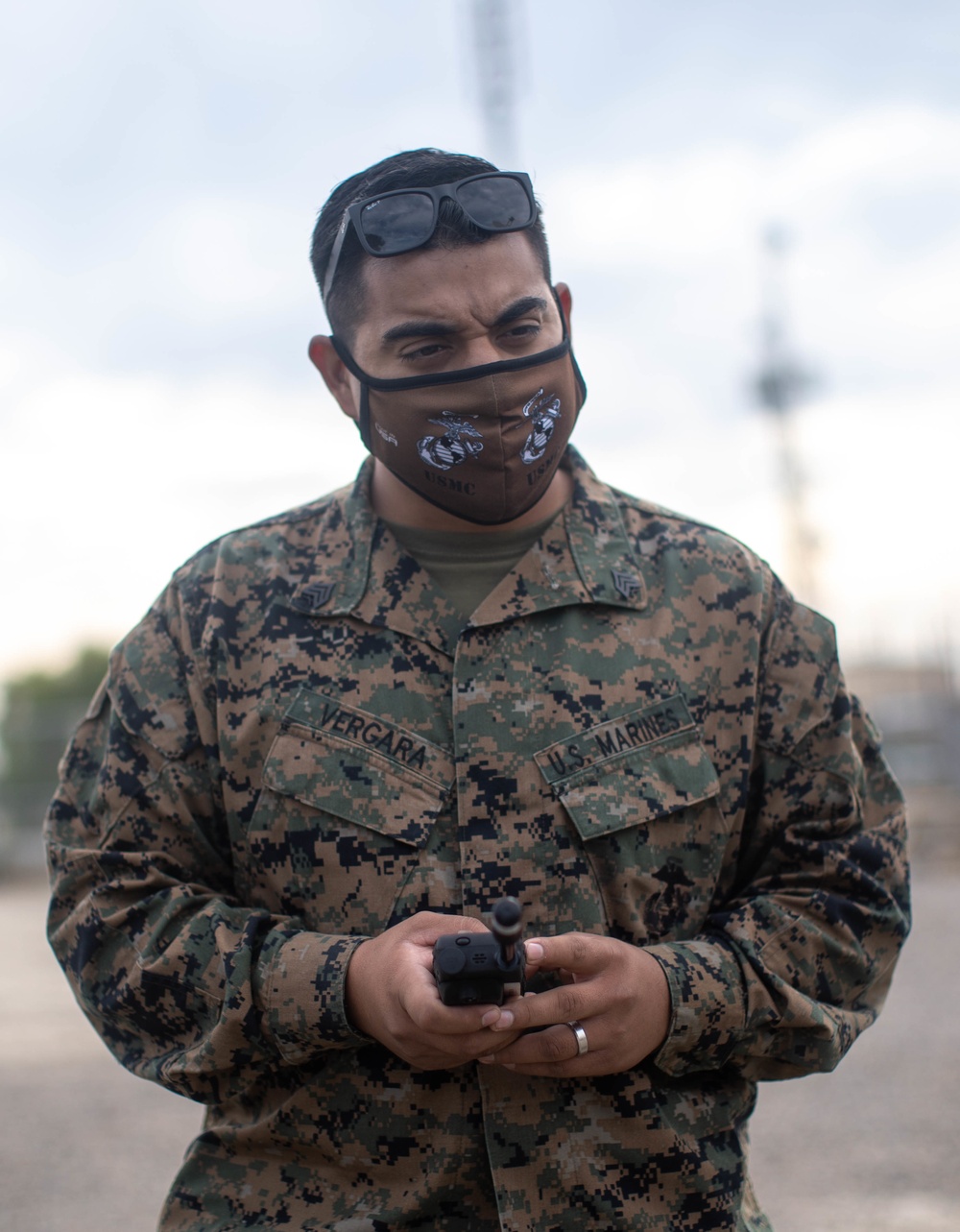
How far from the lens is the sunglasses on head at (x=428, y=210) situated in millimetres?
2410

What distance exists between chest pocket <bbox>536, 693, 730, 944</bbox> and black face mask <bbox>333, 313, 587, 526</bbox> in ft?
1.67

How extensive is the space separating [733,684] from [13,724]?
1691 centimetres

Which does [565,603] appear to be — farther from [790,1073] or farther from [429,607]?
[790,1073]

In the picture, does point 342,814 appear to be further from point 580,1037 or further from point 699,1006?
point 699,1006

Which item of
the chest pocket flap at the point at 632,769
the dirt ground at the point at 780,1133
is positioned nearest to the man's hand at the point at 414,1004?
the chest pocket flap at the point at 632,769

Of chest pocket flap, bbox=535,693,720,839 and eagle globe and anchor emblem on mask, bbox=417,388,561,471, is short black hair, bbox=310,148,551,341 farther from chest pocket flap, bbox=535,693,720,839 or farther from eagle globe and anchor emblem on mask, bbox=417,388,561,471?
chest pocket flap, bbox=535,693,720,839

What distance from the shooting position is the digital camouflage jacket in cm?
214

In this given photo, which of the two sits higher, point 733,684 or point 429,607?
point 429,607

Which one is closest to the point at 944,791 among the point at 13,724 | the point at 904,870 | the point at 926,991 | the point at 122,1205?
the point at 926,991

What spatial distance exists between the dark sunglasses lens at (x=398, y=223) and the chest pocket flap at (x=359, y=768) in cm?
88

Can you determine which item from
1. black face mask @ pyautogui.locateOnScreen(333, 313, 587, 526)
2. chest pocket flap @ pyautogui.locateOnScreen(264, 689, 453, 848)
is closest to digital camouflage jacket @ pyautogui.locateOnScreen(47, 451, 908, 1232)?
chest pocket flap @ pyautogui.locateOnScreen(264, 689, 453, 848)

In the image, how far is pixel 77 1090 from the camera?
6918 millimetres

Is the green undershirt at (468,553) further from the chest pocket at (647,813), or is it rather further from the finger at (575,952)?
the finger at (575,952)

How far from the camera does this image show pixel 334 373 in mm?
2654
